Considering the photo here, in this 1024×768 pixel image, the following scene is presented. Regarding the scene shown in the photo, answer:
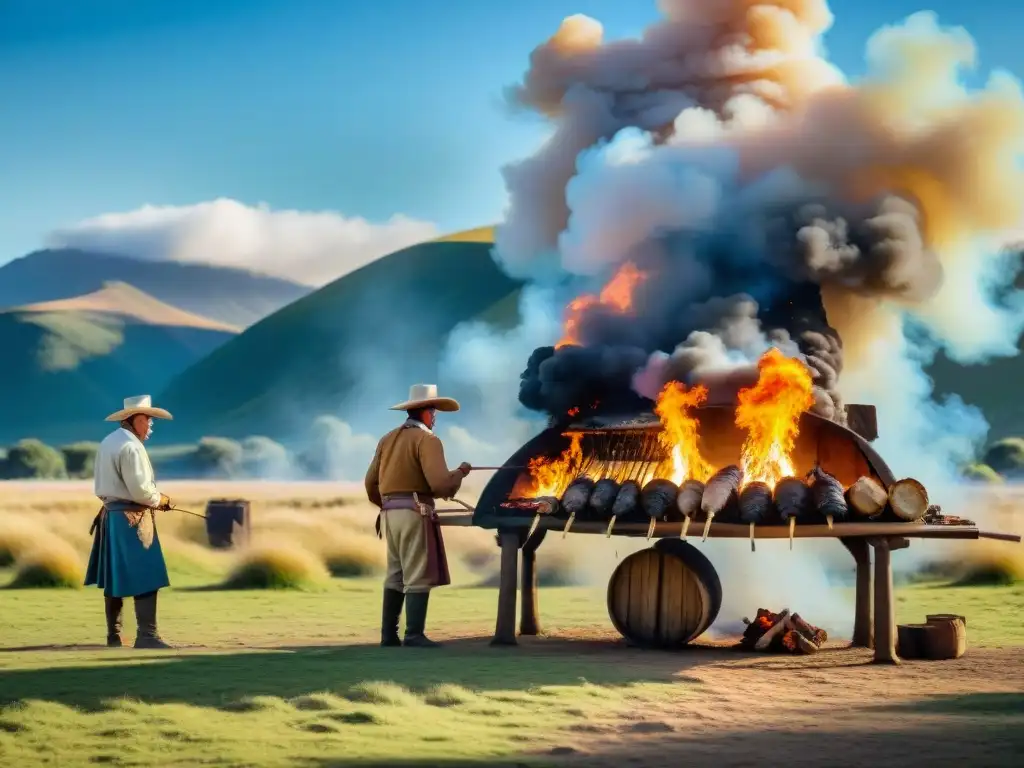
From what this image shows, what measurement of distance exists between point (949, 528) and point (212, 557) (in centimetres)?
1329

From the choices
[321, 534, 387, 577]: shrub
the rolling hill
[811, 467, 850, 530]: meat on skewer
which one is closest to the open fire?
[811, 467, 850, 530]: meat on skewer

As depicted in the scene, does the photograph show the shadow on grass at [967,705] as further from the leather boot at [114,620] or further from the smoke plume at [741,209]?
the leather boot at [114,620]

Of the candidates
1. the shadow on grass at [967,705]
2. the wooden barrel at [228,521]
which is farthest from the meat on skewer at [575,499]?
the wooden barrel at [228,521]

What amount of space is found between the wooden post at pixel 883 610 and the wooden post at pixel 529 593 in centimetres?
358

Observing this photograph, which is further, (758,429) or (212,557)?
(212,557)

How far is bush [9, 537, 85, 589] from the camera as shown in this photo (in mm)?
19328

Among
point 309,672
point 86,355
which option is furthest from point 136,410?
point 86,355

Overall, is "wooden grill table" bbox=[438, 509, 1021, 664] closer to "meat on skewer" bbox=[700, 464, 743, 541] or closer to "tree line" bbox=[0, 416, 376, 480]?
"meat on skewer" bbox=[700, 464, 743, 541]

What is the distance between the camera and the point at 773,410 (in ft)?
43.1

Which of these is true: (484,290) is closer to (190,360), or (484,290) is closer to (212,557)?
(190,360)

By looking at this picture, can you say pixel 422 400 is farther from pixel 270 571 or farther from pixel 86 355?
pixel 86 355

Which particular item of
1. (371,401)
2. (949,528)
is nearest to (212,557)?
(949,528)

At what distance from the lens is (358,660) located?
37.4 ft

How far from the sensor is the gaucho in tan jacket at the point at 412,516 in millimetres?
12719
